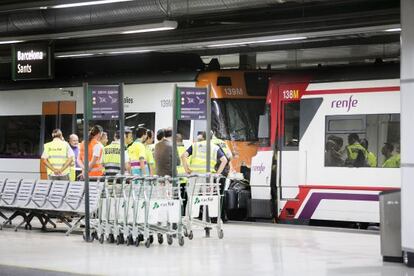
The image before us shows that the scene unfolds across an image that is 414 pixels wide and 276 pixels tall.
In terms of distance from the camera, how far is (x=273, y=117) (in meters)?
18.4

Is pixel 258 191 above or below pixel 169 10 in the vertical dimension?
below

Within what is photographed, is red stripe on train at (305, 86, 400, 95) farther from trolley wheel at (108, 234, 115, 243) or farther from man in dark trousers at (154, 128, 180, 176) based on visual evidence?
trolley wheel at (108, 234, 115, 243)

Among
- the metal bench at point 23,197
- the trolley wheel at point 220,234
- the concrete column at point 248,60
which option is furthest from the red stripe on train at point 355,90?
the concrete column at point 248,60

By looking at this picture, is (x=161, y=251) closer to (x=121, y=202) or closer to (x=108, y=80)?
(x=121, y=202)

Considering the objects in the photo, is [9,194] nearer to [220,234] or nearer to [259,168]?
[220,234]

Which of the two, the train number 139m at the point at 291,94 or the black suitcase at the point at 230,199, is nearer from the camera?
the train number 139m at the point at 291,94

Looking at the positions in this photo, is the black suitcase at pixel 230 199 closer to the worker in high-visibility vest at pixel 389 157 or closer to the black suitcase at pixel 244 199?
the black suitcase at pixel 244 199

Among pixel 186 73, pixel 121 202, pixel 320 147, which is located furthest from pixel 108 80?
pixel 121 202

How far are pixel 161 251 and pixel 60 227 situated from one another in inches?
204

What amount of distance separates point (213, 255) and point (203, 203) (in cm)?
225

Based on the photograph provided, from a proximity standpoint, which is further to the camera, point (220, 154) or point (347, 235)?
point (220, 154)

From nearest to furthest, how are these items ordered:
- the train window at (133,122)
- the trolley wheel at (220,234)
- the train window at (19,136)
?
the trolley wheel at (220,234)
the train window at (133,122)
the train window at (19,136)

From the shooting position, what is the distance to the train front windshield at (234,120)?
62.8ft

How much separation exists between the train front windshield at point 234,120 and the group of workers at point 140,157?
1.95 ft
